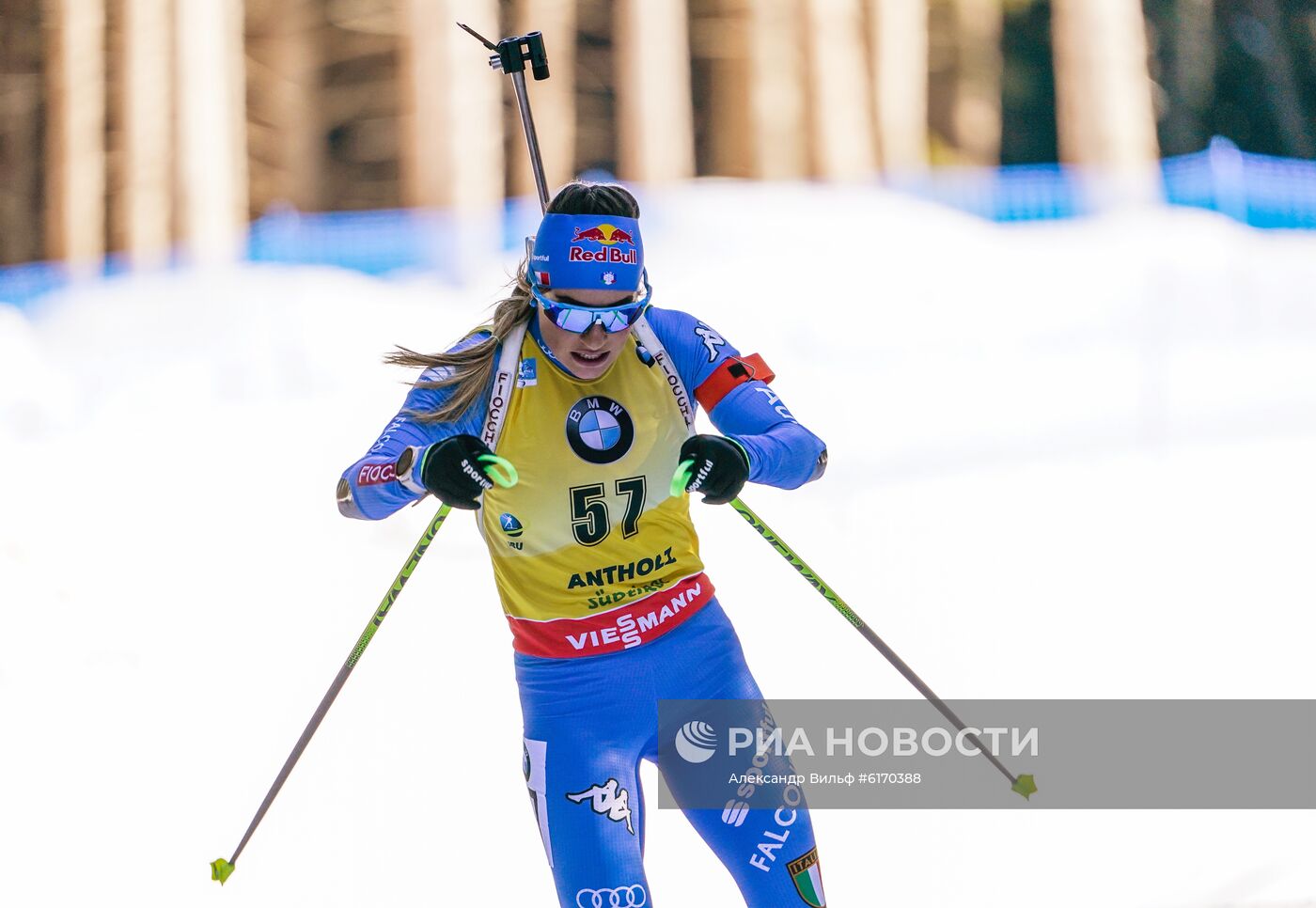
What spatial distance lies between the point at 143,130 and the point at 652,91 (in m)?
2.78

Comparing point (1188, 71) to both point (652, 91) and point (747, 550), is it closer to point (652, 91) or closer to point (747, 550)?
point (652, 91)

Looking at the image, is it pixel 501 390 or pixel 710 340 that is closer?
pixel 501 390

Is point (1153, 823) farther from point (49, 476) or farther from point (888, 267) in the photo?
point (49, 476)

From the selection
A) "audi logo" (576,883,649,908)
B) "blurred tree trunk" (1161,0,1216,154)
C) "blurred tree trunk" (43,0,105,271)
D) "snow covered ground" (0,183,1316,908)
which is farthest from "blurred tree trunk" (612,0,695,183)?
"audi logo" (576,883,649,908)

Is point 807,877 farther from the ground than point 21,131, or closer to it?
closer to it

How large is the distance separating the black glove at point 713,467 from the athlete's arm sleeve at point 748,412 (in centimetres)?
9

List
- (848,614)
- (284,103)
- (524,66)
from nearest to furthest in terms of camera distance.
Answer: (848,614)
(524,66)
(284,103)

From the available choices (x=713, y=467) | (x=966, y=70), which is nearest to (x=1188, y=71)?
(x=966, y=70)

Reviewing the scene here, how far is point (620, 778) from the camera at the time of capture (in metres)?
2.53

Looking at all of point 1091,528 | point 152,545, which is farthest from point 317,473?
point 1091,528

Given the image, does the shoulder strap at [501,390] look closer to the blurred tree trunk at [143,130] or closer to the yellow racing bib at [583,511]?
the yellow racing bib at [583,511]

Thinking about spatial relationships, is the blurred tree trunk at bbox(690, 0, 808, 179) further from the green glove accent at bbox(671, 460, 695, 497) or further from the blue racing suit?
the green glove accent at bbox(671, 460, 695, 497)

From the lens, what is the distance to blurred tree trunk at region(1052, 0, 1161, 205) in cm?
813

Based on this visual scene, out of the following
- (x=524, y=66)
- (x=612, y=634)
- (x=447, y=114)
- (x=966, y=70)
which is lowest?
(x=612, y=634)
